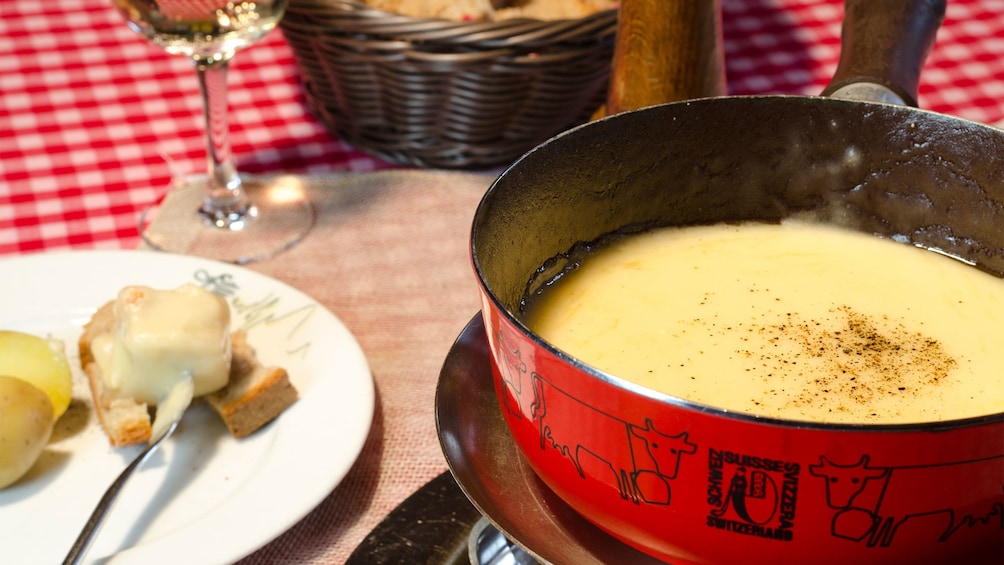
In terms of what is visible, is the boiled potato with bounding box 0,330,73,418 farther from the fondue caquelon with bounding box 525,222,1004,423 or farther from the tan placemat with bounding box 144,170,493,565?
the fondue caquelon with bounding box 525,222,1004,423

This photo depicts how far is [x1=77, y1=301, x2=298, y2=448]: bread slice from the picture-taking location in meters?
0.77

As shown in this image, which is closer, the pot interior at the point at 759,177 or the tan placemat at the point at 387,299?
the pot interior at the point at 759,177

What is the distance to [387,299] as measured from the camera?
3.23 feet

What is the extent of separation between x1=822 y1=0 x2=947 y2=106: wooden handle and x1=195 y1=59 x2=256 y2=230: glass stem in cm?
69

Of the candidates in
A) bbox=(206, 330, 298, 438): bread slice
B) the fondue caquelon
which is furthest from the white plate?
the fondue caquelon

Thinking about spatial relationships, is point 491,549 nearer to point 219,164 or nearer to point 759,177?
point 759,177

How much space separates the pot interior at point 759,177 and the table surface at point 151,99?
17.2 inches

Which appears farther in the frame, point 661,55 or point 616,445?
point 661,55

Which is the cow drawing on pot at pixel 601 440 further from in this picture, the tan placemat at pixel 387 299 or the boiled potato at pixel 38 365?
the boiled potato at pixel 38 365

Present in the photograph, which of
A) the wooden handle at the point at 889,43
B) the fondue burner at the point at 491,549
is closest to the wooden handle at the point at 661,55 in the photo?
the wooden handle at the point at 889,43

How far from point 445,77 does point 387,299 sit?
0.26 metres

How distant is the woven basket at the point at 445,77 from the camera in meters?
1.06

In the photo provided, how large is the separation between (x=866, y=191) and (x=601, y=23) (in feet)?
1.65

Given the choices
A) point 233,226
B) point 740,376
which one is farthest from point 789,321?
point 233,226
